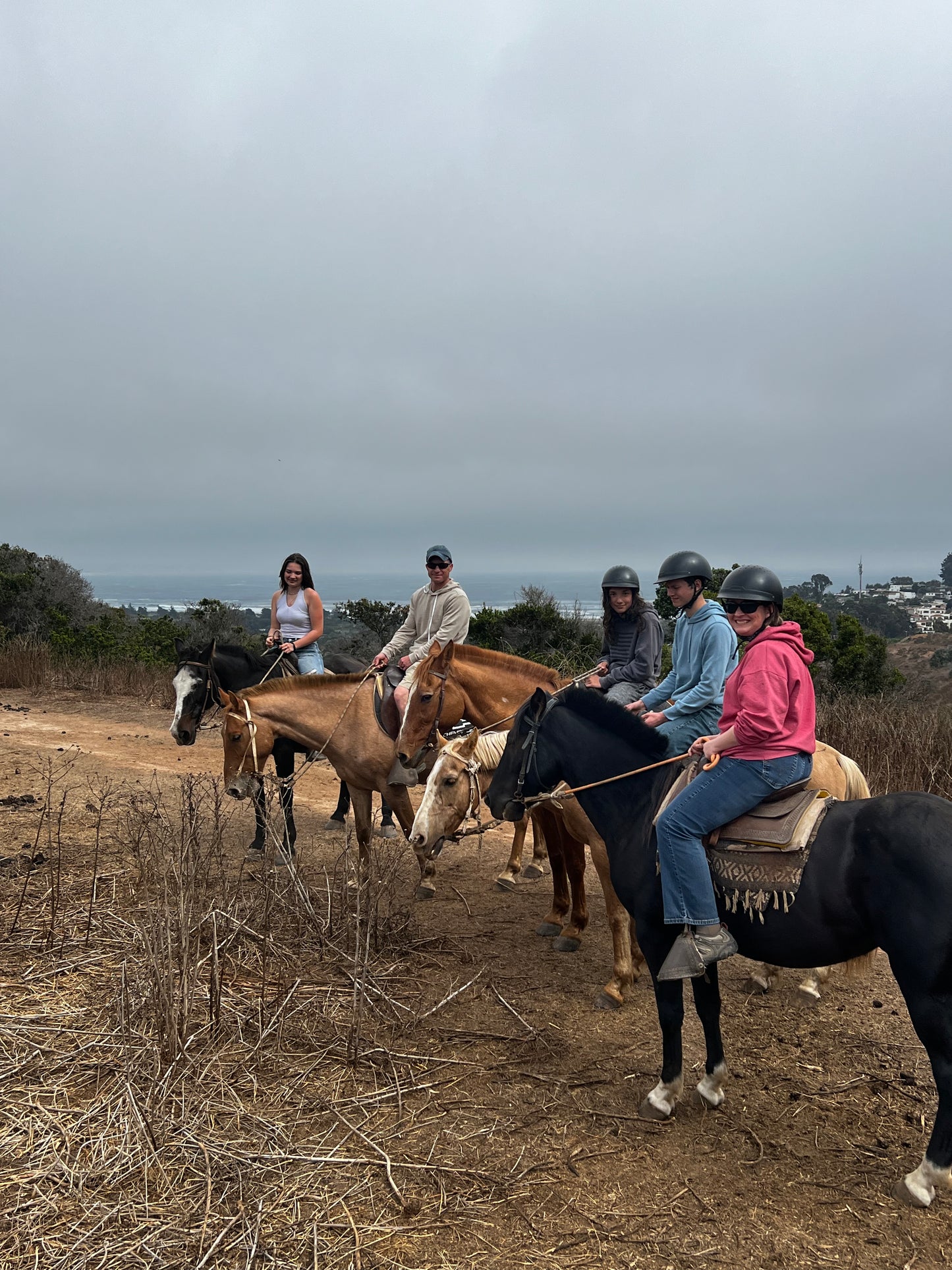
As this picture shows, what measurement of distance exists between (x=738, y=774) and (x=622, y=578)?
2.82 meters

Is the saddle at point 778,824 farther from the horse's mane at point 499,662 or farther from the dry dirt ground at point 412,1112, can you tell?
the horse's mane at point 499,662

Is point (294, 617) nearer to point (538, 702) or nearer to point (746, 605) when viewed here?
point (538, 702)

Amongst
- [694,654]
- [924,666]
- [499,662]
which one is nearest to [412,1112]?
[694,654]

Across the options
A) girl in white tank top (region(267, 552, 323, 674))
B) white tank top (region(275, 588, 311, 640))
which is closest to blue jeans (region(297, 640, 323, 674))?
girl in white tank top (region(267, 552, 323, 674))

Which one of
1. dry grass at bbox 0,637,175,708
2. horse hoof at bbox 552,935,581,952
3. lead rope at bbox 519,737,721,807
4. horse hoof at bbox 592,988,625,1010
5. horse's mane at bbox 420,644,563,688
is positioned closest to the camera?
lead rope at bbox 519,737,721,807

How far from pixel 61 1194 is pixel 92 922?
2541mm

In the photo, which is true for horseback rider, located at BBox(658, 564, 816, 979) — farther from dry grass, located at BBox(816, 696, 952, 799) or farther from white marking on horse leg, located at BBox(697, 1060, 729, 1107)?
dry grass, located at BBox(816, 696, 952, 799)

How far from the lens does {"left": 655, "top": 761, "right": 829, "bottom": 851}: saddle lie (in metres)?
3.43

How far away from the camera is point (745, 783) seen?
11.6 feet

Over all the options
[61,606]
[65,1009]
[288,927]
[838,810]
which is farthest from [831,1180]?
[61,606]

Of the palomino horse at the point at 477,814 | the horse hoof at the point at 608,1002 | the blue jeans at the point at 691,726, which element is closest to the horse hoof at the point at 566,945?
the palomino horse at the point at 477,814

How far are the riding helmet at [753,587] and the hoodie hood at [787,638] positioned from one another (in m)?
0.13

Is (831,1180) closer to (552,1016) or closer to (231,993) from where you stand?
(552,1016)

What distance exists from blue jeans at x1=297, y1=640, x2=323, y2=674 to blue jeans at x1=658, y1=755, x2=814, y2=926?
5.81 m
